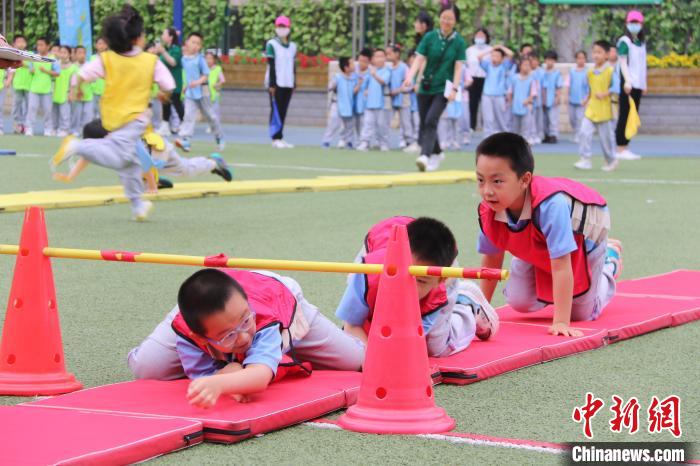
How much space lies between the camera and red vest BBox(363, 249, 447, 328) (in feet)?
16.5

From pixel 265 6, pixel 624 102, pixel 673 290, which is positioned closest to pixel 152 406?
pixel 673 290

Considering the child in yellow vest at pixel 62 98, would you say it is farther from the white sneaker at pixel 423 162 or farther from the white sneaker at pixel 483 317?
the white sneaker at pixel 483 317

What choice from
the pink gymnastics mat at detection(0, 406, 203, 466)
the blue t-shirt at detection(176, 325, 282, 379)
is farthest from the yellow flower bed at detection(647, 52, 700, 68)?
the pink gymnastics mat at detection(0, 406, 203, 466)

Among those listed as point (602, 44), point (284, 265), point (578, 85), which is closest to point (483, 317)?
point (284, 265)

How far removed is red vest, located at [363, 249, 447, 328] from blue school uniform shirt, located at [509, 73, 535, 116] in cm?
1962

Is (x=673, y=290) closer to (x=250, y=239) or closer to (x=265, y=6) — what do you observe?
(x=250, y=239)

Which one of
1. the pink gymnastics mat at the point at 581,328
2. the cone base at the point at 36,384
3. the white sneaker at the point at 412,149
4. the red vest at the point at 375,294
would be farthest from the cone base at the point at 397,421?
the white sneaker at the point at 412,149

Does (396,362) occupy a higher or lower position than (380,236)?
lower

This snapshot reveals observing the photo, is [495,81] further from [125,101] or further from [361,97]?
[125,101]

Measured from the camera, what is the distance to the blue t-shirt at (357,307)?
5066 millimetres

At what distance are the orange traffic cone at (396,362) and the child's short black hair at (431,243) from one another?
50 cm

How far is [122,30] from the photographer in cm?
1021

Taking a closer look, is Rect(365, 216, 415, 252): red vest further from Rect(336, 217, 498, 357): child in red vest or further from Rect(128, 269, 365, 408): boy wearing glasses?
Rect(128, 269, 365, 408): boy wearing glasses

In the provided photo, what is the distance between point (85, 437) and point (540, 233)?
8.33ft
